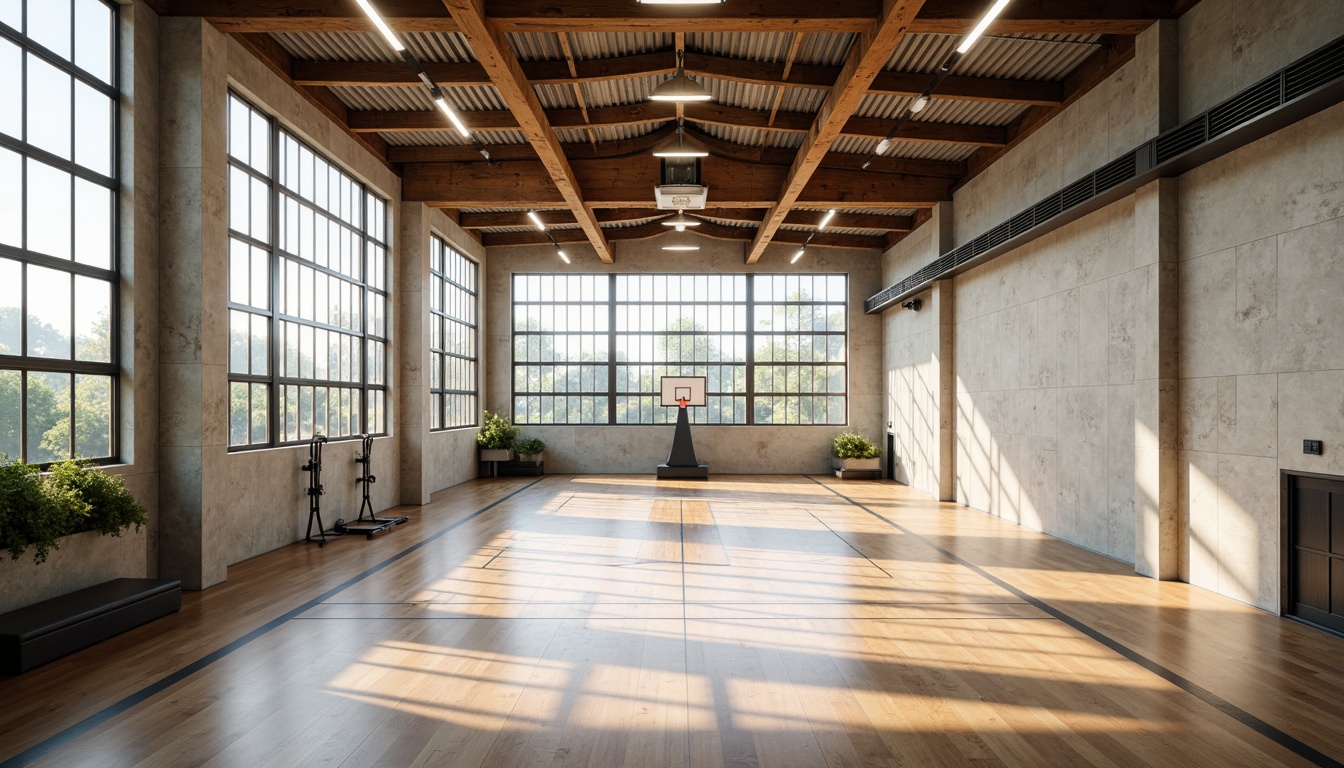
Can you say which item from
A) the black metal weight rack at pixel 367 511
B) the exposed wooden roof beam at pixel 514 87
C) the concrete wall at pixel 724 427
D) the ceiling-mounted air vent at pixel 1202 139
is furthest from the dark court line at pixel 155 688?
the concrete wall at pixel 724 427

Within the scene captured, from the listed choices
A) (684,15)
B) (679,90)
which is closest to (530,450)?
(679,90)

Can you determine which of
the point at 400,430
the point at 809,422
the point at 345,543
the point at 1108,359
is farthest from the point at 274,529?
the point at 809,422

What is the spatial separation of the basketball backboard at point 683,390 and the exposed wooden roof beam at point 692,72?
9091mm

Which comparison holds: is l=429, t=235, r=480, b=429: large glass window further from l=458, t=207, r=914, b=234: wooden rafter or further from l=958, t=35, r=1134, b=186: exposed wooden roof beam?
l=958, t=35, r=1134, b=186: exposed wooden roof beam

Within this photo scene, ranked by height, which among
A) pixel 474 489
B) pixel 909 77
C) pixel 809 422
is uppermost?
pixel 909 77

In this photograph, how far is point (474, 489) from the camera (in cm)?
1460

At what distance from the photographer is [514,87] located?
311 inches

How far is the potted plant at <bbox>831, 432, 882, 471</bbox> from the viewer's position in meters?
16.9

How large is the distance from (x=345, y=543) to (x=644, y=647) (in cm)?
535

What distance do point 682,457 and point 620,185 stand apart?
6737mm

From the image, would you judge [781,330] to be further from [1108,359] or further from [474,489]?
[1108,359]

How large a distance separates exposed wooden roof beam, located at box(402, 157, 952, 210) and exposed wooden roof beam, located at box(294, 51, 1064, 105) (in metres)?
3.24

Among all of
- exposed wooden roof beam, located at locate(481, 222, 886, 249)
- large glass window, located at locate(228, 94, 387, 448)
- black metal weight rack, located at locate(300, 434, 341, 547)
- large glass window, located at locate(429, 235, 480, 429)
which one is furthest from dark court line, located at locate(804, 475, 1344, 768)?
exposed wooden roof beam, located at locate(481, 222, 886, 249)

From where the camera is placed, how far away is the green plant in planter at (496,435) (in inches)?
662
